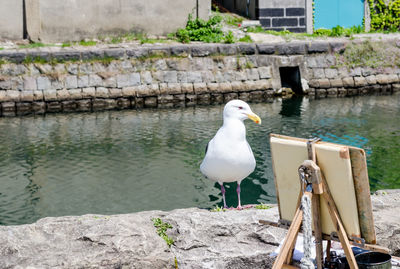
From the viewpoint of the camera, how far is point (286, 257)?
3.56 meters

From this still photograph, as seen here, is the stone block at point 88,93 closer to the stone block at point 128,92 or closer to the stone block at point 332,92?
the stone block at point 128,92

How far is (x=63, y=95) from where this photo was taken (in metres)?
17.1

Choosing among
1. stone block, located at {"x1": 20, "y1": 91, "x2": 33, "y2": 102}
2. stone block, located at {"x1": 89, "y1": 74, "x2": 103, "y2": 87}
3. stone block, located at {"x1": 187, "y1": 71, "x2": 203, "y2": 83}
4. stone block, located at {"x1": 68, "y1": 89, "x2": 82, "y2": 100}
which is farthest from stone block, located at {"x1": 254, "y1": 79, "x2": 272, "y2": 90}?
stone block, located at {"x1": 20, "y1": 91, "x2": 33, "y2": 102}

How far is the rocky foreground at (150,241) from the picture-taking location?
389cm

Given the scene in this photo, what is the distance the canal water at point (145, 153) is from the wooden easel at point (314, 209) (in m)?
4.40

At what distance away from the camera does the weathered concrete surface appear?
18.8 metres

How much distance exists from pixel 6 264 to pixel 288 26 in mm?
18867

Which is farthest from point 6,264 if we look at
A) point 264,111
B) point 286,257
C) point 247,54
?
point 247,54

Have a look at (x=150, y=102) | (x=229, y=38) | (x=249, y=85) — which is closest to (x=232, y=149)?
(x=150, y=102)

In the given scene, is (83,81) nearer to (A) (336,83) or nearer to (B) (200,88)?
(B) (200,88)

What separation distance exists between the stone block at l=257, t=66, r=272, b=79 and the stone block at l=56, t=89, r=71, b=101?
6001 mm

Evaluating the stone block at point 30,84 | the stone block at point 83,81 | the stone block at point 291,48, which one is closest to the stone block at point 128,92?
the stone block at point 83,81

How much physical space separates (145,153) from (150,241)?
7340mm

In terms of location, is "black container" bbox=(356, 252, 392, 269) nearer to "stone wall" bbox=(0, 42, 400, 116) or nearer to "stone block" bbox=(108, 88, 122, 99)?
"stone wall" bbox=(0, 42, 400, 116)
